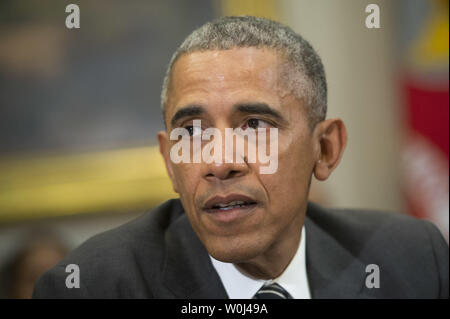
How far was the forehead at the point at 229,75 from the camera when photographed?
4.13 ft

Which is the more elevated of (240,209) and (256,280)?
(240,209)

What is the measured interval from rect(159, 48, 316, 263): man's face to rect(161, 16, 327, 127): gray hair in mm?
24

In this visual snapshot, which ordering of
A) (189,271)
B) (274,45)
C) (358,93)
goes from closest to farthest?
(274,45), (189,271), (358,93)

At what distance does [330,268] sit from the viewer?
160cm

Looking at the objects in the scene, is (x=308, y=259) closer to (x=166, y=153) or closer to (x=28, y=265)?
(x=166, y=153)

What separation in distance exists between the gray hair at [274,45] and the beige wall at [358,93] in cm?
148

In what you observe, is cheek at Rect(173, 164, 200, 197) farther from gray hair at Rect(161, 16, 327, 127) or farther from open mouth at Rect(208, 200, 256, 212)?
gray hair at Rect(161, 16, 327, 127)

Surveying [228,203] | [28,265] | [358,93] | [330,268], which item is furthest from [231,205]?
[358,93]

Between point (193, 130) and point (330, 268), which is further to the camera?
point (330, 268)

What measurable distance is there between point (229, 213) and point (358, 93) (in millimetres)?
2026

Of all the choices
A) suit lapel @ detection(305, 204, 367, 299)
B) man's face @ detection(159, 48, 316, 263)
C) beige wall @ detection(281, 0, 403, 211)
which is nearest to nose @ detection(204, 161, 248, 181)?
man's face @ detection(159, 48, 316, 263)

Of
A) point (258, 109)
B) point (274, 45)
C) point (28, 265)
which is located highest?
Result: point (274, 45)

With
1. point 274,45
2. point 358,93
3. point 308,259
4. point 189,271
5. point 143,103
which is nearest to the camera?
point 274,45

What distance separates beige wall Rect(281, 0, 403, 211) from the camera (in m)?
2.96
